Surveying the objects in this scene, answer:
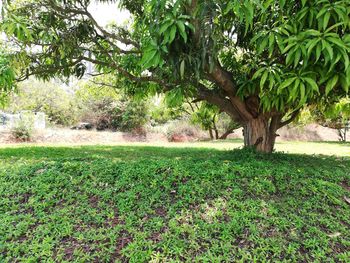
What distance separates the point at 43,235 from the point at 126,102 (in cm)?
1187

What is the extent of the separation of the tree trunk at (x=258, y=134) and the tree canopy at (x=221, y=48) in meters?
0.02

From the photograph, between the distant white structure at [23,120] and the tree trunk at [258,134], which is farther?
the distant white structure at [23,120]

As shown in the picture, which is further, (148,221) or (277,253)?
(148,221)

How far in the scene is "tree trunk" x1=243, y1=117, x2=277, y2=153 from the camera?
14.3ft

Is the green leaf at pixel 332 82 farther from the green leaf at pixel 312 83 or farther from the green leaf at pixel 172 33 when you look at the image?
the green leaf at pixel 172 33

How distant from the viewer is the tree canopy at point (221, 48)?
209 centimetres

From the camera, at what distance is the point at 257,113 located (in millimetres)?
4246

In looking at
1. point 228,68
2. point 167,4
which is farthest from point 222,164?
point 167,4

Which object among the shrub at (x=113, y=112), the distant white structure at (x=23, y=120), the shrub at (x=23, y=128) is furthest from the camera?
the shrub at (x=113, y=112)

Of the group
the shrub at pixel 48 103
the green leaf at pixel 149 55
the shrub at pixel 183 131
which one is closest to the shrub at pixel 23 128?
the shrub at pixel 48 103

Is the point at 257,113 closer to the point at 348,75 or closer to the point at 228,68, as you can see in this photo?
the point at 228,68

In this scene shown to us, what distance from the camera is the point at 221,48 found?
3.18 meters

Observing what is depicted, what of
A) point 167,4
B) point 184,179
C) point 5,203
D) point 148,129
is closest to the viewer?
point 167,4

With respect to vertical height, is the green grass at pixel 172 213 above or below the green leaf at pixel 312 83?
below
